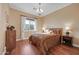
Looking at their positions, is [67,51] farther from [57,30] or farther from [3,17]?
[3,17]

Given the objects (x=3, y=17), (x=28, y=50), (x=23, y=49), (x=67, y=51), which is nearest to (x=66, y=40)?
(x=67, y=51)

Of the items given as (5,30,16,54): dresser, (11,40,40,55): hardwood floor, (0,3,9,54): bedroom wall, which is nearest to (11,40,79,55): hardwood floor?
(11,40,40,55): hardwood floor

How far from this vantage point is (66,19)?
86.4 inches

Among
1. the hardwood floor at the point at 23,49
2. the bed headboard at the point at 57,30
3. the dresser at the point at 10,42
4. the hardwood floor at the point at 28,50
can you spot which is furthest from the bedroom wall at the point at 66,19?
the dresser at the point at 10,42

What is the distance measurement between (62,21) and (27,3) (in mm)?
951

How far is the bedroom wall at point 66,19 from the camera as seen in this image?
2.11 meters

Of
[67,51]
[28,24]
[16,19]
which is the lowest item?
[67,51]

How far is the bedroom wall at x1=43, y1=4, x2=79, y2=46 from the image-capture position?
2.11 meters

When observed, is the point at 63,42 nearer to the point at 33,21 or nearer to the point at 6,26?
the point at 33,21

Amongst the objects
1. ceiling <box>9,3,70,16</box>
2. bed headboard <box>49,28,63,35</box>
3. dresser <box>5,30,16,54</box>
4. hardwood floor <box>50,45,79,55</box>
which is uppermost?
ceiling <box>9,3,70,16</box>

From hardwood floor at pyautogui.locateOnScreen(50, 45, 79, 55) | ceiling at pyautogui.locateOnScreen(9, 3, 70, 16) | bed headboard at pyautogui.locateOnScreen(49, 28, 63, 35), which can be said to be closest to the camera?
ceiling at pyautogui.locateOnScreen(9, 3, 70, 16)

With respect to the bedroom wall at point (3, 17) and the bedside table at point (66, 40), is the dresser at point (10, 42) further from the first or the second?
the bedside table at point (66, 40)

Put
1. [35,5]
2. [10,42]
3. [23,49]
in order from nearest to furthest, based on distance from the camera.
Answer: [35,5]
[23,49]
[10,42]

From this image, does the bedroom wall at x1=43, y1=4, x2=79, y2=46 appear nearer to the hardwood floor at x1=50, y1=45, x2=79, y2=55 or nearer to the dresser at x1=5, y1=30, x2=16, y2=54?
the hardwood floor at x1=50, y1=45, x2=79, y2=55
